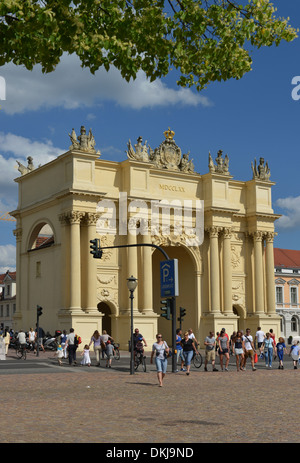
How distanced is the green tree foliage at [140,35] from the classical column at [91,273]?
3031cm

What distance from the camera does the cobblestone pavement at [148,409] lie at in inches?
424

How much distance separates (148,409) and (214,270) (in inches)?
1320

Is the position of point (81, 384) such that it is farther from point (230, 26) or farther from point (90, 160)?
point (90, 160)

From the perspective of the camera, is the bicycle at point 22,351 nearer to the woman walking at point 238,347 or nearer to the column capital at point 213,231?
the woman walking at point 238,347

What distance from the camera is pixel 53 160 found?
44031 millimetres

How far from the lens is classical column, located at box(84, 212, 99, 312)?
136 feet

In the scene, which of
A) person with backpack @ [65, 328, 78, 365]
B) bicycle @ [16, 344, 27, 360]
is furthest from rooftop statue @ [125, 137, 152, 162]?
person with backpack @ [65, 328, 78, 365]

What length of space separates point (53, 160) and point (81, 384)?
25.2m

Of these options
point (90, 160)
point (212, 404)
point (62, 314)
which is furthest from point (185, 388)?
point (90, 160)

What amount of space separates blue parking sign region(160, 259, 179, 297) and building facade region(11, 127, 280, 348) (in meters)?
13.8

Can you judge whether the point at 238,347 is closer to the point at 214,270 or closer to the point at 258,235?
the point at 214,270

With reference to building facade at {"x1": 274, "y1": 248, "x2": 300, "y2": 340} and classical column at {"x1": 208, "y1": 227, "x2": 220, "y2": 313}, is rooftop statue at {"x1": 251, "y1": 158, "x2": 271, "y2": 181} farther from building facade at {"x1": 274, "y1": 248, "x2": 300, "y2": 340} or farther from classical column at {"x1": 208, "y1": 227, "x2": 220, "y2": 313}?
building facade at {"x1": 274, "y1": 248, "x2": 300, "y2": 340}

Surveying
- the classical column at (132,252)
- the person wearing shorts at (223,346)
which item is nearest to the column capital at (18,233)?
the classical column at (132,252)
